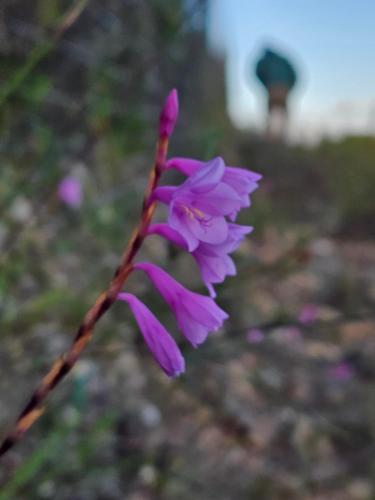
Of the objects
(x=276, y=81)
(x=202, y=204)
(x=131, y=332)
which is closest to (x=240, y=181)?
(x=202, y=204)

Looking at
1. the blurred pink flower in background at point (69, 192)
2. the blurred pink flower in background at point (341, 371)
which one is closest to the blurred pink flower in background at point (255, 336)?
the blurred pink flower in background at point (69, 192)

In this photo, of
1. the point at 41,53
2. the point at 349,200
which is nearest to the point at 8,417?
the point at 41,53

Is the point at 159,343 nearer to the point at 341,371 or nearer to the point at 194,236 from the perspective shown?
the point at 194,236

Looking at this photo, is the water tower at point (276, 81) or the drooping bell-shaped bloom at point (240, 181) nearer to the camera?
the drooping bell-shaped bloom at point (240, 181)

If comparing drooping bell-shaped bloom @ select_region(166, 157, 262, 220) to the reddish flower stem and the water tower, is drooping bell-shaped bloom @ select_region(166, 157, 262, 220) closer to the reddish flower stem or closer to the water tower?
the reddish flower stem

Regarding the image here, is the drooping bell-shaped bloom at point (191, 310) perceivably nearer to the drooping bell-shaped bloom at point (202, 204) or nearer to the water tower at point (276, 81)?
the drooping bell-shaped bloom at point (202, 204)

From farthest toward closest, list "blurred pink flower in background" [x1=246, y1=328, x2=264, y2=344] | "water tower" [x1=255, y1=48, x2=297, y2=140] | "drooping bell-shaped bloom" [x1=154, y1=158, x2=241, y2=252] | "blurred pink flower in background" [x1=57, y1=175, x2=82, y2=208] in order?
"water tower" [x1=255, y1=48, x2=297, y2=140] → "blurred pink flower in background" [x1=57, y1=175, x2=82, y2=208] → "blurred pink flower in background" [x1=246, y1=328, x2=264, y2=344] → "drooping bell-shaped bloom" [x1=154, y1=158, x2=241, y2=252]

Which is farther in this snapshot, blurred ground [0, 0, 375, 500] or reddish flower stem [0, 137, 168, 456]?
blurred ground [0, 0, 375, 500]

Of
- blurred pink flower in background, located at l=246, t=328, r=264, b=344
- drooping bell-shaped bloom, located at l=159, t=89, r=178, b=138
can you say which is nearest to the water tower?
blurred pink flower in background, located at l=246, t=328, r=264, b=344
